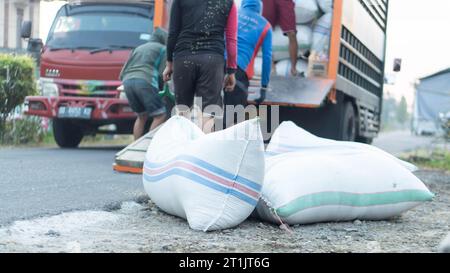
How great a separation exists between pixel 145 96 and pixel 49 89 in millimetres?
2867

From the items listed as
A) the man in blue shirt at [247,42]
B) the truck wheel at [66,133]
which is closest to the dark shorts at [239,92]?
the man in blue shirt at [247,42]

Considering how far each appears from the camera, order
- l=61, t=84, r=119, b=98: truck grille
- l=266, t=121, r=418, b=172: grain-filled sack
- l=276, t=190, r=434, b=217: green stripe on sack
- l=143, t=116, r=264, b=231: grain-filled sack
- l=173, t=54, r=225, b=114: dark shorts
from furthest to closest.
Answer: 1. l=61, t=84, r=119, b=98: truck grille
2. l=173, t=54, r=225, b=114: dark shorts
3. l=266, t=121, r=418, b=172: grain-filled sack
4. l=276, t=190, r=434, b=217: green stripe on sack
5. l=143, t=116, r=264, b=231: grain-filled sack

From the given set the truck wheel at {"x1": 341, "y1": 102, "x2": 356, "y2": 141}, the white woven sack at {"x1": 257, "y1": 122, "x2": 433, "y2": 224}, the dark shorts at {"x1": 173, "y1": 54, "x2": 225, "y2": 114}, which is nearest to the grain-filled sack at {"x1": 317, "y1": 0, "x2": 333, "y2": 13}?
the truck wheel at {"x1": 341, "y1": 102, "x2": 356, "y2": 141}

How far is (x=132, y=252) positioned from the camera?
114 inches

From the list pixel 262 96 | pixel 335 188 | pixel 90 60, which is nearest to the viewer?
pixel 335 188

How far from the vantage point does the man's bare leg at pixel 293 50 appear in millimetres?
7660

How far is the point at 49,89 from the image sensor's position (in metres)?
9.87

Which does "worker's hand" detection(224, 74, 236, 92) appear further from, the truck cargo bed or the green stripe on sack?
the truck cargo bed

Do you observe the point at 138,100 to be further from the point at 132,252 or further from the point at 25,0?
the point at 25,0

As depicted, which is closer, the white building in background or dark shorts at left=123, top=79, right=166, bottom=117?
dark shorts at left=123, top=79, right=166, bottom=117

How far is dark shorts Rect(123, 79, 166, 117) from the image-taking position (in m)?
7.52

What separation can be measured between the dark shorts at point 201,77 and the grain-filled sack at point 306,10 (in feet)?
10.1

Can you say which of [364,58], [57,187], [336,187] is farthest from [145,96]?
[336,187]

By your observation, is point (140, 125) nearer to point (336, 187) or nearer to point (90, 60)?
point (90, 60)
